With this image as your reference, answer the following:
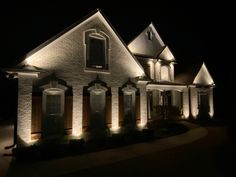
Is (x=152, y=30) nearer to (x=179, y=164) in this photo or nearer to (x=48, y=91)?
(x=48, y=91)

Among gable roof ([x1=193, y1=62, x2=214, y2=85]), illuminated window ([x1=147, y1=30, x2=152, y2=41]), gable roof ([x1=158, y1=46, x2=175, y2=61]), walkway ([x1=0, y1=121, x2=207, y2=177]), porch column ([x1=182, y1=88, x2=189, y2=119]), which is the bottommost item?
walkway ([x1=0, y1=121, x2=207, y2=177])

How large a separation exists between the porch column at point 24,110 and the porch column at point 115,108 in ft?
16.0

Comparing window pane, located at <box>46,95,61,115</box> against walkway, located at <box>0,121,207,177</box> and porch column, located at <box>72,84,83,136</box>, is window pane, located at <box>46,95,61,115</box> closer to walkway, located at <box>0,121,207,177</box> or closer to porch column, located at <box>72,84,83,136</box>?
porch column, located at <box>72,84,83,136</box>

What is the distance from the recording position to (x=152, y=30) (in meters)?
17.7

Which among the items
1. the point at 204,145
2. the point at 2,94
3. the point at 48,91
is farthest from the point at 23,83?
the point at 2,94

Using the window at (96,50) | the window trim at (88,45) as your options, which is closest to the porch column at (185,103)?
the window trim at (88,45)

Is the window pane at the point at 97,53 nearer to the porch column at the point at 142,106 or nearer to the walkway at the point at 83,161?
the porch column at the point at 142,106

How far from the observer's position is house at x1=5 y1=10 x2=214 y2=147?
8.43 metres

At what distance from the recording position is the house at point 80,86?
27.7ft

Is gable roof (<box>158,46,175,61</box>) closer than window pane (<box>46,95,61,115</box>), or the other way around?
window pane (<box>46,95,61,115</box>)

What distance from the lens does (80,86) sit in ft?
32.8

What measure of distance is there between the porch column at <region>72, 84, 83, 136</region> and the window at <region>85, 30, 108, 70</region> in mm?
1640

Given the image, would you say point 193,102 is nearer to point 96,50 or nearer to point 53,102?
point 96,50

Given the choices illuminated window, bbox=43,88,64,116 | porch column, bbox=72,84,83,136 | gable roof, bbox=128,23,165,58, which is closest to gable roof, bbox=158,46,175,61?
gable roof, bbox=128,23,165,58
